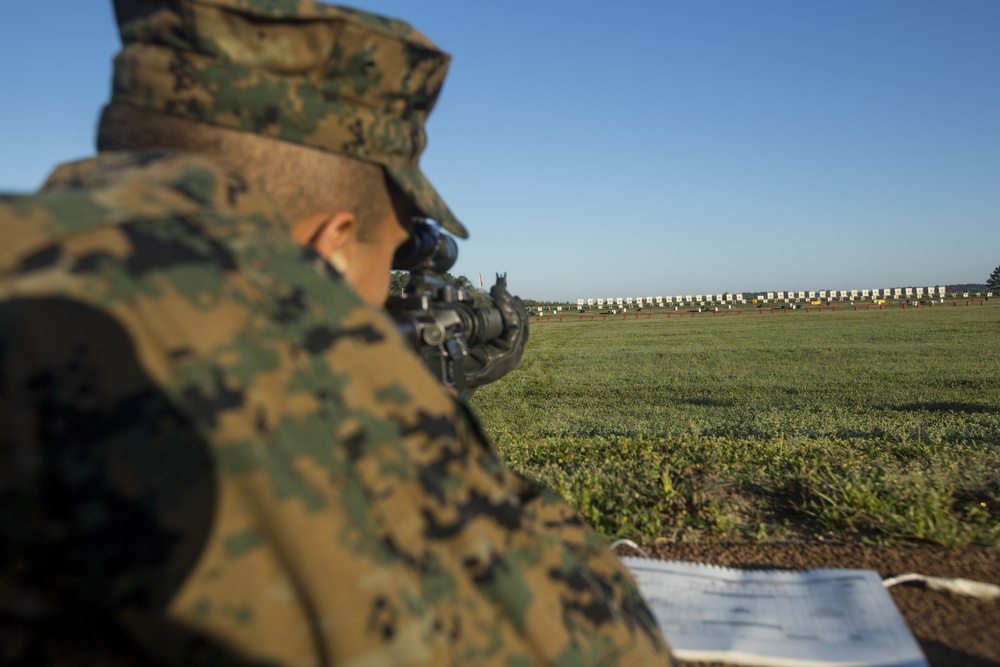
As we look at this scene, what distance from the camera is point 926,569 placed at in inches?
102

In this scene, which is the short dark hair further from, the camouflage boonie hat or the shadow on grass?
the shadow on grass

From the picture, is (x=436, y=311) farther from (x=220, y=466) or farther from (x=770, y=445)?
(x=770, y=445)

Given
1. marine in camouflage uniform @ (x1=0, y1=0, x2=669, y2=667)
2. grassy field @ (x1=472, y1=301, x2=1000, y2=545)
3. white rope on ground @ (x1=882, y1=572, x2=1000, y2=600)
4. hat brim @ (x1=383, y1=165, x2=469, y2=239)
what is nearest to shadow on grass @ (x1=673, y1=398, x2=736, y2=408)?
grassy field @ (x1=472, y1=301, x2=1000, y2=545)

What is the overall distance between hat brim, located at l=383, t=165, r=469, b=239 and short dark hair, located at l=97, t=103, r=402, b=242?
0.20ft

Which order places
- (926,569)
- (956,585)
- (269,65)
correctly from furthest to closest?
(926,569) < (956,585) < (269,65)

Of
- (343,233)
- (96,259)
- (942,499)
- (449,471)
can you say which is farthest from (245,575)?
(942,499)

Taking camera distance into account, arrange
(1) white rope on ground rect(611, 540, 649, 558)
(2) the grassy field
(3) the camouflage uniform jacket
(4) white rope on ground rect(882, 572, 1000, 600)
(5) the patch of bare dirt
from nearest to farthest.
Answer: (3) the camouflage uniform jacket < (5) the patch of bare dirt < (4) white rope on ground rect(882, 572, 1000, 600) < (1) white rope on ground rect(611, 540, 649, 558) < (2) the grassy field

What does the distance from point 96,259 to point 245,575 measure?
15.6 inches

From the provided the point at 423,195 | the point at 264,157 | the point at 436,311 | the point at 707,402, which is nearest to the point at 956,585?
the point at 436,311

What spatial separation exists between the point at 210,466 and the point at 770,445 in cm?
402

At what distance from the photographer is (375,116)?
1.56 m

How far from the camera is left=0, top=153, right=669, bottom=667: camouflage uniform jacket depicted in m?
0.84

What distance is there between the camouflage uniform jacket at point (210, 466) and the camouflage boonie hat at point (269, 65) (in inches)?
18.9

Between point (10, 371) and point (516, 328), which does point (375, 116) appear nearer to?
point (10, 371)
